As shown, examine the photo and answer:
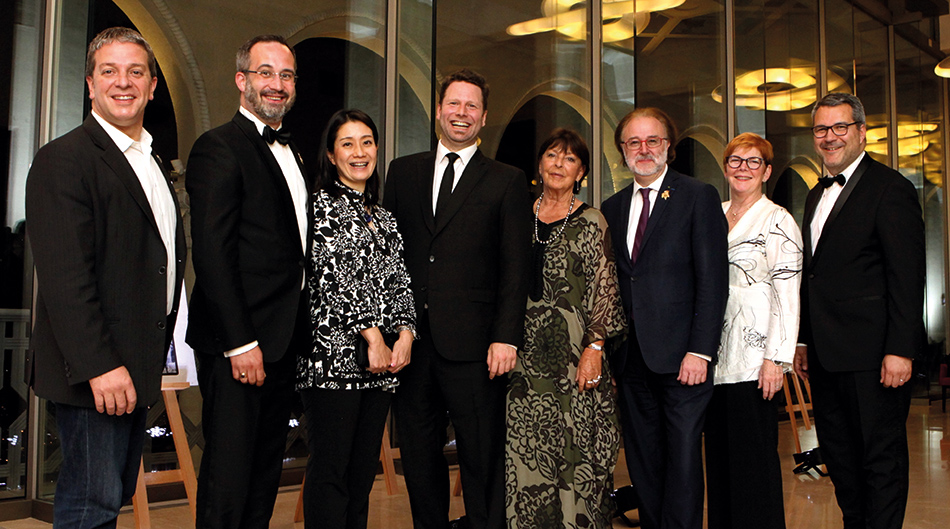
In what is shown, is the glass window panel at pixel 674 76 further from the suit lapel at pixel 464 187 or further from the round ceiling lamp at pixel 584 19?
the suit lapel at pixel 464 187

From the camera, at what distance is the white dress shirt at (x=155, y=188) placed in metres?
2.14

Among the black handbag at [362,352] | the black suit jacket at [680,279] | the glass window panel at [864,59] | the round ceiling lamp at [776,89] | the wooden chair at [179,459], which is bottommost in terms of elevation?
the wooden chair at [179,459]

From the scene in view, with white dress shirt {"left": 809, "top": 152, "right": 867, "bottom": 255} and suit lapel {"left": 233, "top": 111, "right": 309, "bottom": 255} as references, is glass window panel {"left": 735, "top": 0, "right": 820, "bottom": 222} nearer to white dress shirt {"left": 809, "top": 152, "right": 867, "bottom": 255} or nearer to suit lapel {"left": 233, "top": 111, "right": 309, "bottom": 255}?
white dress shirt {"left": 809, "top": 152, "right": 867, "bottom": 255}

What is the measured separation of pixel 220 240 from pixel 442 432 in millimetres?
1076

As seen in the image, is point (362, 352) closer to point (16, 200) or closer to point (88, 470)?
point (88, 470)

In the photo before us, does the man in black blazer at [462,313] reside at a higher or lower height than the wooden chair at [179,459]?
higher

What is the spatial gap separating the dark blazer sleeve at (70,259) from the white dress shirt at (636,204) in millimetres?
1927

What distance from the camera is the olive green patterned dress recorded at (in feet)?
9.50

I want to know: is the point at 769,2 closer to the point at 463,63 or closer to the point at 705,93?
the point at 705,93

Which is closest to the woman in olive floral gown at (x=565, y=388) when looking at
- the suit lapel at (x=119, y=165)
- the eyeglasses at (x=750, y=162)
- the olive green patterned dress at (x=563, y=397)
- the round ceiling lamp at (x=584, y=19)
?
the olive green patterned dress at (x=563, y=397)

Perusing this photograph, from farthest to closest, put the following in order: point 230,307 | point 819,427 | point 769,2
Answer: point 769,2
point 819,427
point 230,307

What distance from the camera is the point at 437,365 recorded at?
2752mm

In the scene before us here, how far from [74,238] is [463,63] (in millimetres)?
3812

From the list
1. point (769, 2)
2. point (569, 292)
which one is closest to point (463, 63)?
point (569, 292)
